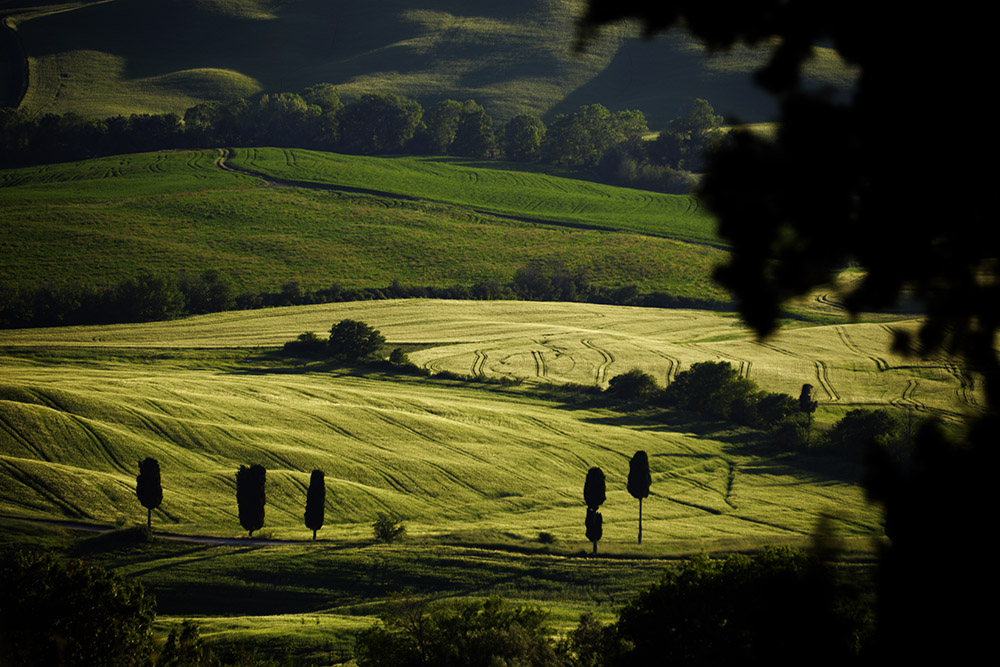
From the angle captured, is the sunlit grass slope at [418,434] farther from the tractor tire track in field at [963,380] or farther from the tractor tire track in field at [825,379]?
the tractor tire track in field at [963,380]

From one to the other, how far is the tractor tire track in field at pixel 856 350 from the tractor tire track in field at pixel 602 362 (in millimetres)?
28319

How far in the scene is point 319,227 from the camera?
162 meters

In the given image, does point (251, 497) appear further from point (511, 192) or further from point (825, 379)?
point (511, 192)

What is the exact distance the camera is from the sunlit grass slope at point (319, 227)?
142m

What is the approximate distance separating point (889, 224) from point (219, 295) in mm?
131568

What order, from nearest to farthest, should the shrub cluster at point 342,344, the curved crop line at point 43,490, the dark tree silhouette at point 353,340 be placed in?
the curved crop line at point 43,490 → the dark tree silhouette at point 353,340 → the shrub cluster at point 342,344

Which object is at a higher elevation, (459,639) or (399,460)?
(459,639)

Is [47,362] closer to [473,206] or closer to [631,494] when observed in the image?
[631,494]

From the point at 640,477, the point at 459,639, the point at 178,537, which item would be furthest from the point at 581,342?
the point at 459,639

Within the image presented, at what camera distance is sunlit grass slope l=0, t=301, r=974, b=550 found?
2479 inches

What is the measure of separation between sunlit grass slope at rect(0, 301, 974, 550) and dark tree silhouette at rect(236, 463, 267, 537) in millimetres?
1300

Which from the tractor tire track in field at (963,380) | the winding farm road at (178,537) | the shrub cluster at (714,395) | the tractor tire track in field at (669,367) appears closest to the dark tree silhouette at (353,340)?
the shrub cluster at (714,395)

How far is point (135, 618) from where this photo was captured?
33.8 metres

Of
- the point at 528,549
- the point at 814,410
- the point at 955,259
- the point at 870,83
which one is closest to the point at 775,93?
the point at 870,83
